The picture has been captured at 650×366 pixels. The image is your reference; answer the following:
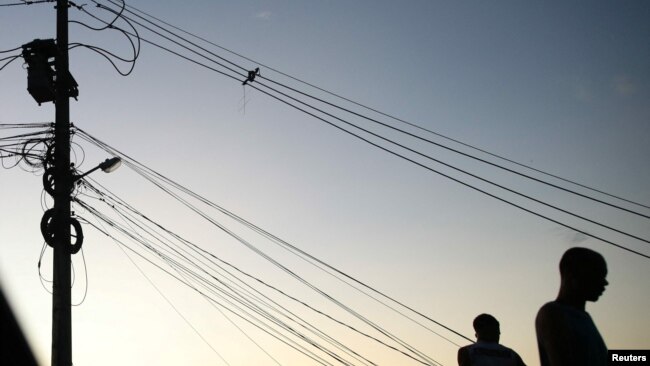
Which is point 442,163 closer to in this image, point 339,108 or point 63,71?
point 339,108

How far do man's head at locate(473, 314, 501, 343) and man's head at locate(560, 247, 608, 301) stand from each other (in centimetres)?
217

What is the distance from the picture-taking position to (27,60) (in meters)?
11.6

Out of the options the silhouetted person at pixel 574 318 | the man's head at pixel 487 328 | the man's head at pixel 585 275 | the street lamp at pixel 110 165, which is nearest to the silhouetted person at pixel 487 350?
the man's head at pixel 487 328

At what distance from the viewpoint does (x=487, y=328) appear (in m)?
5.67

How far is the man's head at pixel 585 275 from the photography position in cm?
355

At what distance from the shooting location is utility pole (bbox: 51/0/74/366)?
Answer: 31.8 ft

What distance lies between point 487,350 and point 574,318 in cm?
225

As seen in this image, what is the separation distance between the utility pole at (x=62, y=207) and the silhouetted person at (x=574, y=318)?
8.84 m

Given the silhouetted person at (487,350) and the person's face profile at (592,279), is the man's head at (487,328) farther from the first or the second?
the person's face profile at (592,279)

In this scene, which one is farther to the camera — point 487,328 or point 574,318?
point 487,328

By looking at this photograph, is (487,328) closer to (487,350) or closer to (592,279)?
(487,350)

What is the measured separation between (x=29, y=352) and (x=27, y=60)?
20.3ft

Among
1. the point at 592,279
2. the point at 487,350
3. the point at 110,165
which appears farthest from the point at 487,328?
the point at 110,165

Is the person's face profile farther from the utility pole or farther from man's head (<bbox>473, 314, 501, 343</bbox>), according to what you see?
the utility pole
